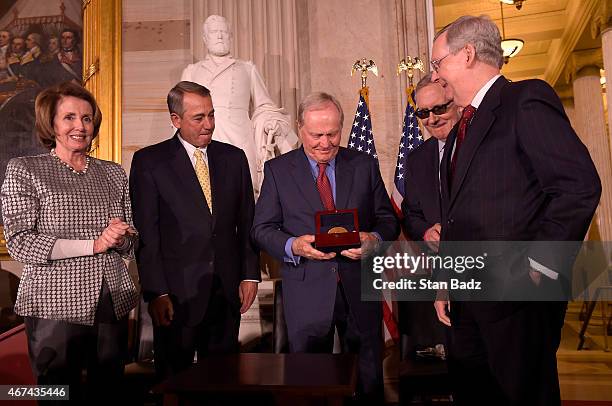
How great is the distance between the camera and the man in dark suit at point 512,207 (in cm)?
167

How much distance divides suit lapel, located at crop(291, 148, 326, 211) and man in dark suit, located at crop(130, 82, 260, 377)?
0.39 metres

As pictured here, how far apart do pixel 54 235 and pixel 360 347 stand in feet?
4.58

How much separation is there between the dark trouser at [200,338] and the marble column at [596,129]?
9.02 metres

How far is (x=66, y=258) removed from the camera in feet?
7.47

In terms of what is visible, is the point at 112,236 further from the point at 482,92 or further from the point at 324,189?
the point at 482,92

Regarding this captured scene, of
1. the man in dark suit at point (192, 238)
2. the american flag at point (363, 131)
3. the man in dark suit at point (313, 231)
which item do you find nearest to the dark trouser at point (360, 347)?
the man in dark suit at point (313, 231)

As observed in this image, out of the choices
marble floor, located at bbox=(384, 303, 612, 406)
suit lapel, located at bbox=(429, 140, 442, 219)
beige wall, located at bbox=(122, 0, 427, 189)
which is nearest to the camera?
suit lapel, located at bbox=(429, 140, 442, 219)

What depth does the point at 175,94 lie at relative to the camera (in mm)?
2865

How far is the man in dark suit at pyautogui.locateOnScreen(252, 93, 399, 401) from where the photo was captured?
2.46 m

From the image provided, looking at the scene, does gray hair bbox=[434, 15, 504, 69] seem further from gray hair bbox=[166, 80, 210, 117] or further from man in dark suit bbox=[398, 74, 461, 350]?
gray hair bbox=[166, 80, 210, 117]

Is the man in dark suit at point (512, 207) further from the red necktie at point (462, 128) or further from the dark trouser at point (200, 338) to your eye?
the dark trouser at point (200, 338)

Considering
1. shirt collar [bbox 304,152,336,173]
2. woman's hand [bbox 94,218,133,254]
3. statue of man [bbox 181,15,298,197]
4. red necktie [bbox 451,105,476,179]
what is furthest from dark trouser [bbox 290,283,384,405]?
statue of man [bbox 181,15,298,197]

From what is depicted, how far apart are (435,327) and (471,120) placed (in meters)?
1.65
